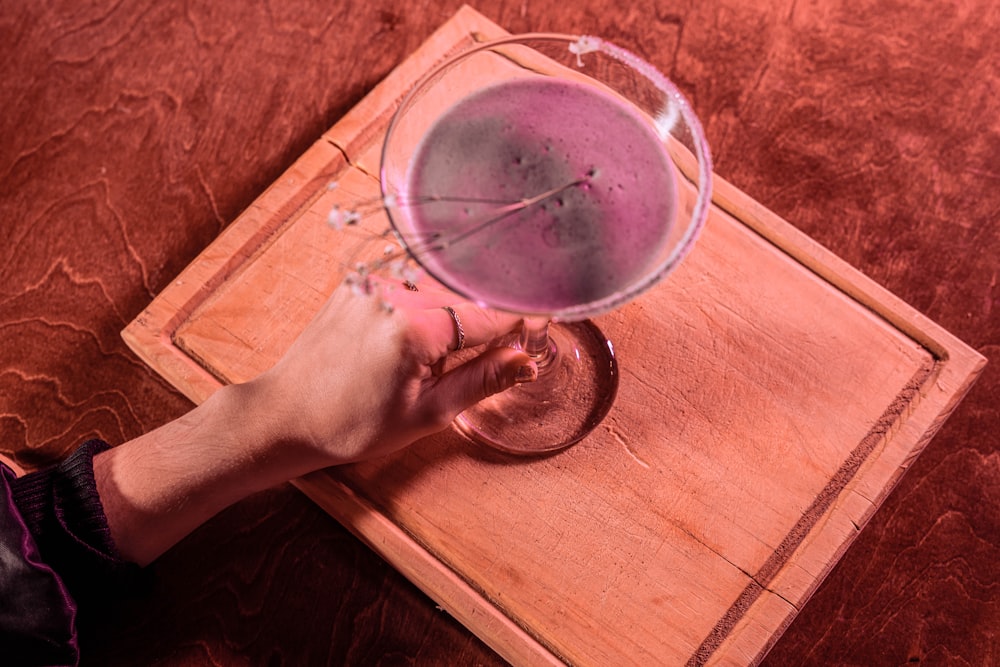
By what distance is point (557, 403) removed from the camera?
2.99 feet

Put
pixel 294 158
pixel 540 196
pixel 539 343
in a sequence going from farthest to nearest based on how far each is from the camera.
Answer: pixel 294 158 < pixel 539 343 < pixel 540 196

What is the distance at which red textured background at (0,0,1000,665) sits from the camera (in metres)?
0.88

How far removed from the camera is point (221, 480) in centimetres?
81

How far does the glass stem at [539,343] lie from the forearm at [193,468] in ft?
0.79

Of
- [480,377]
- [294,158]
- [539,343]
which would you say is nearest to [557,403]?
[539,343]

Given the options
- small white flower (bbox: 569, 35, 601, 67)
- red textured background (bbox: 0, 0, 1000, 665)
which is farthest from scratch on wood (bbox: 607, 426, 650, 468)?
small white flower (bbox: 569, 35, 601, 67)

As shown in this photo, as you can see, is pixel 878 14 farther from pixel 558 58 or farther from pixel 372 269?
pixel 372 269

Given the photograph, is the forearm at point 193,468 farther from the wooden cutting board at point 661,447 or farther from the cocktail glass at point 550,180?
the cocktail glass at point 550,180

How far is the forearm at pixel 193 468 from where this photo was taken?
799mm

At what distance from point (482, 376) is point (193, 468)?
298mm

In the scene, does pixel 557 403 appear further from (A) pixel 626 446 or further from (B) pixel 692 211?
(B) pixel 692 211

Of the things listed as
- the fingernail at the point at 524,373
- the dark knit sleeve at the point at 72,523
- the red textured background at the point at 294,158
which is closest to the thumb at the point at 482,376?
the fingernail at the point at 524,373

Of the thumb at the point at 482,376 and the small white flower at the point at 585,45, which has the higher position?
the small white flower at the point at 585,45

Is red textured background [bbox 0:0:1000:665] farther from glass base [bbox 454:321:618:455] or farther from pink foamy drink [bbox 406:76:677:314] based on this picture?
pink foamy drink [bbox 406:76:677:314]
